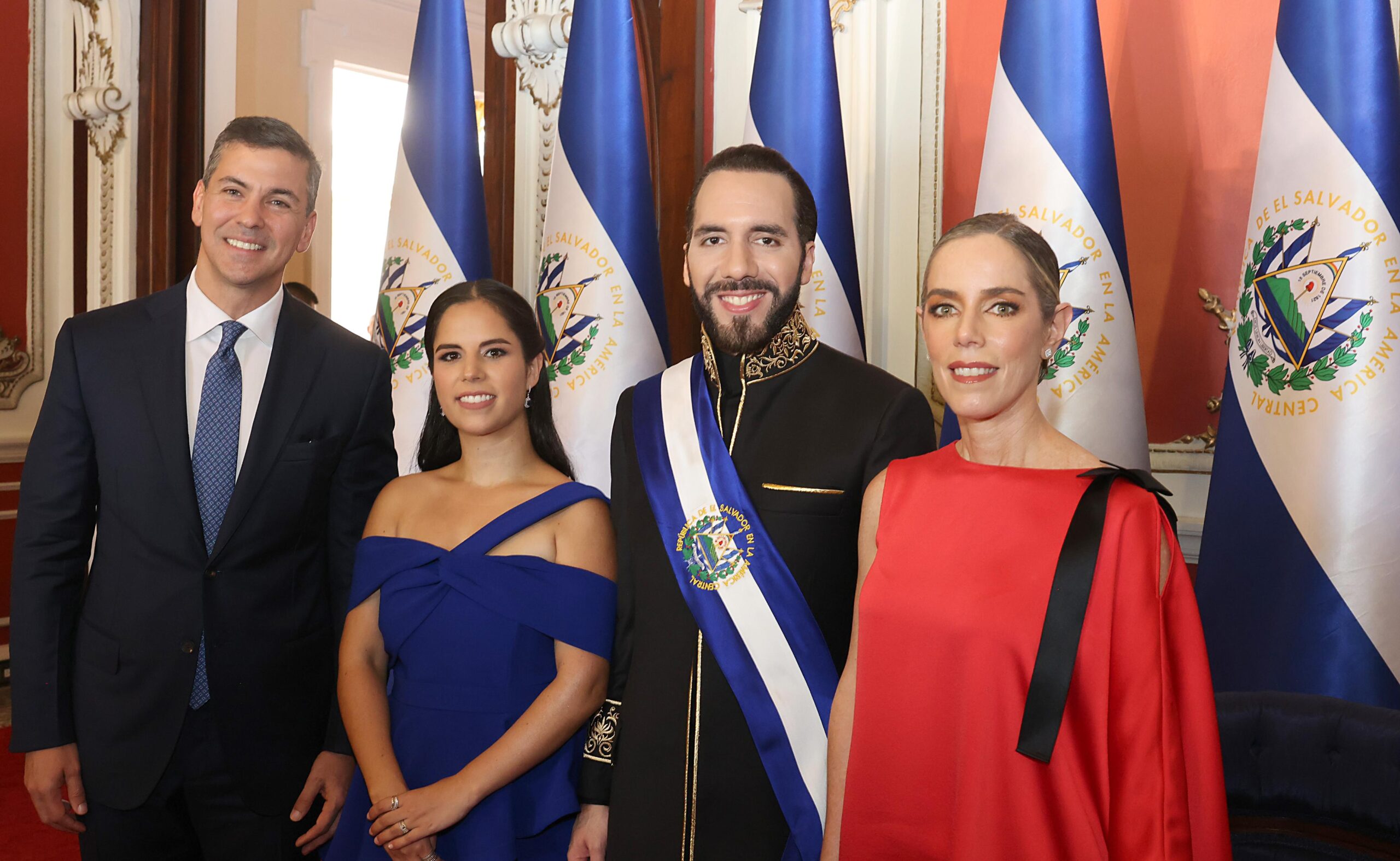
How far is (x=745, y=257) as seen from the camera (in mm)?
1432

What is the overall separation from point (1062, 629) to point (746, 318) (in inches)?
23.6

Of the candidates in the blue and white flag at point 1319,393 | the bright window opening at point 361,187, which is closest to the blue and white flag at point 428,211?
the blue and white flag at point 1319,393

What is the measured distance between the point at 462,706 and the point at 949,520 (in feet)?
2.48

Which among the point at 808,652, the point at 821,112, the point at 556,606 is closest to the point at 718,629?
the point at 808,652

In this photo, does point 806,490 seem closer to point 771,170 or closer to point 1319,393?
point 771,170

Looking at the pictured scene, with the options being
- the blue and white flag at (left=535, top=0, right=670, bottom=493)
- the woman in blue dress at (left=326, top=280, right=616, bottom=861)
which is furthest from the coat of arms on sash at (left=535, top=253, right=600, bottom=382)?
the woman in blue dress at (left=326, top=280, right=616, bottom=861)

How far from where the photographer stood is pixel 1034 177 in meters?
2.12

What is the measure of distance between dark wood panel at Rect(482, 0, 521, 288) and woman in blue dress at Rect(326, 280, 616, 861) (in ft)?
6.36

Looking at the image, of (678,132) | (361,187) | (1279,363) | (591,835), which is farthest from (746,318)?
(361,187)

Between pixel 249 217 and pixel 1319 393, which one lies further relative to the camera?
pixel 1319 393

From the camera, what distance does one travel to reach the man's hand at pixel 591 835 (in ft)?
4.75

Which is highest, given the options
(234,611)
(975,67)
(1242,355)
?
(975,67)

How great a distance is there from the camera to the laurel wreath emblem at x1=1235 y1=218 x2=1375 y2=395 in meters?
1.83

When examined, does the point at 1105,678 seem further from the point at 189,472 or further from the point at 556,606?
the point at 189,472
